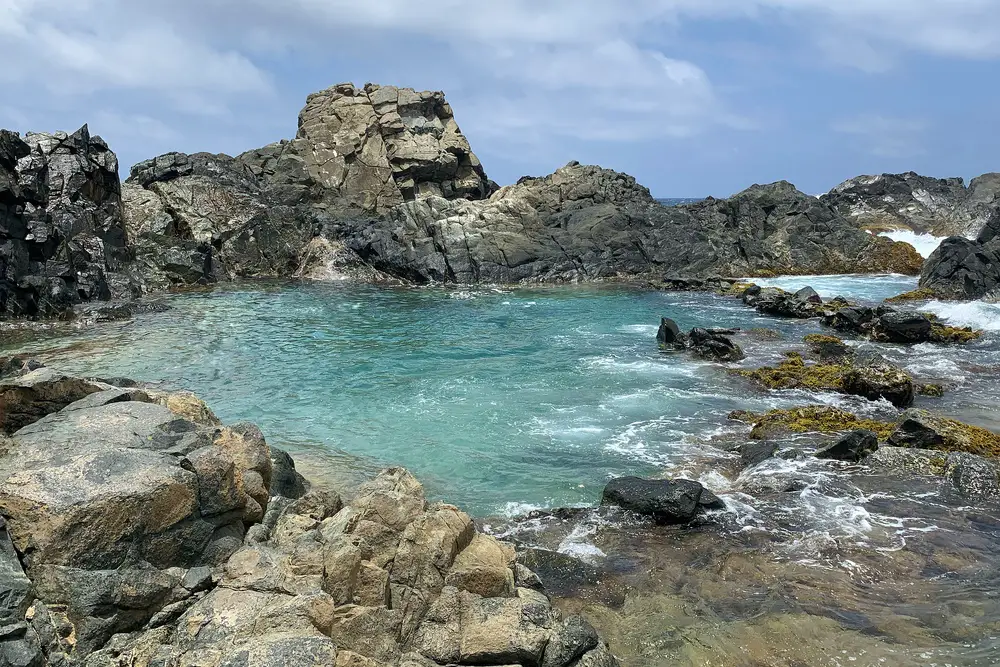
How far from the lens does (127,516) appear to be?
6.91 m

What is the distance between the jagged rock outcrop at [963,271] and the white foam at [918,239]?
17.5m

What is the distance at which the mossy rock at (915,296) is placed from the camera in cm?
3888

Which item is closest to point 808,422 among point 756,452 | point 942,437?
point 942,437

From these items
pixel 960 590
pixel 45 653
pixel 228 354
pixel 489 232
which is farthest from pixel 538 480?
pixel 489 232

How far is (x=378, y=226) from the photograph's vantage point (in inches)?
2140

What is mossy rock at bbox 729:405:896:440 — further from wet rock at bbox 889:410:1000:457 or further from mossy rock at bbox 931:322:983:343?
mossy rock at bbox 931:322:983:343

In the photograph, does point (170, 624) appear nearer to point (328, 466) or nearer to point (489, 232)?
point (328, 466)

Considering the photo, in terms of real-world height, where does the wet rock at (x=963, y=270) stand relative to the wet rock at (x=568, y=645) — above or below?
above

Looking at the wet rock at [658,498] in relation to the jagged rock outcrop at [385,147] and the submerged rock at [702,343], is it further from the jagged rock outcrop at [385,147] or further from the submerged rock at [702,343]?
the jagged rock outcrop at [385,147]

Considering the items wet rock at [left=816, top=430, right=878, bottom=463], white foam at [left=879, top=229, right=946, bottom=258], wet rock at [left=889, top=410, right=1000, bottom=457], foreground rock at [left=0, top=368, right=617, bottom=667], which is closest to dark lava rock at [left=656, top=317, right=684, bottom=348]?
wet rock at [left=889, top=410, right=1000, bottom=457]

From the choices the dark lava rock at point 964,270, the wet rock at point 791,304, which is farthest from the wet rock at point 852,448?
the dark lava rock at point 964,270

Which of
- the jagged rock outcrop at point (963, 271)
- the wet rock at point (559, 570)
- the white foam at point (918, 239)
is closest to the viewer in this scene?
the wet rock at point (559, 570)

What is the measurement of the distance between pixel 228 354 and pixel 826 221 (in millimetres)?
48212

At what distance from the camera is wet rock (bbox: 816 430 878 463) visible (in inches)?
576
